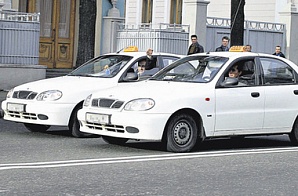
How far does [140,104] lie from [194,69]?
1.54 metres

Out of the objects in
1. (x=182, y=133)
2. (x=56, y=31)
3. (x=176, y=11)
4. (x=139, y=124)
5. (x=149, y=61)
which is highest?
(x=176, y=11)

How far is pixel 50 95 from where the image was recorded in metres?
13.7

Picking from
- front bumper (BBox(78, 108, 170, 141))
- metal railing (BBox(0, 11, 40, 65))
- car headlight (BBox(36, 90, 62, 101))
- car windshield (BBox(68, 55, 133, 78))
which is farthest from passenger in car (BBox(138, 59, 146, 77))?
metal railing (BBox(0, 11, 40, 65))

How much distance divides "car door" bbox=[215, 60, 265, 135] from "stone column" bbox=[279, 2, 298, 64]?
16.8 m

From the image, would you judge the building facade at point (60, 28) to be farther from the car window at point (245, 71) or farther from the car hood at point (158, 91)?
the car hood at point (158, 91)

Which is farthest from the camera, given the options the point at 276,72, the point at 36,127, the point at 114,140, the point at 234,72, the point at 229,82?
the point at 36,127

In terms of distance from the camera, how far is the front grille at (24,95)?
545 inches

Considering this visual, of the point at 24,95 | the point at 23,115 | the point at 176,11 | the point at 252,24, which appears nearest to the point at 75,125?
the point at 23,115

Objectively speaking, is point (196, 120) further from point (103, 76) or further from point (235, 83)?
point (103, 76)

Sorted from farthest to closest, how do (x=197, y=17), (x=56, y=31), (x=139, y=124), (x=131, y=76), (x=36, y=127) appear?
1. (x=56, y=31)
2. (x=197, y=17)
3. (x=36, y=127)
4. (x=131, y=76)
5. (x=139, y=124)

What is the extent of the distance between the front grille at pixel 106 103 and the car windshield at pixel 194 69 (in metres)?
1.25

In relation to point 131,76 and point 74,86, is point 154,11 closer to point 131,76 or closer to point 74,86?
point 131,76

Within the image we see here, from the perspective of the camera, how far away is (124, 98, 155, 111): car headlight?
11.7m

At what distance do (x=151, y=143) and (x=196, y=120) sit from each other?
1428 mm
